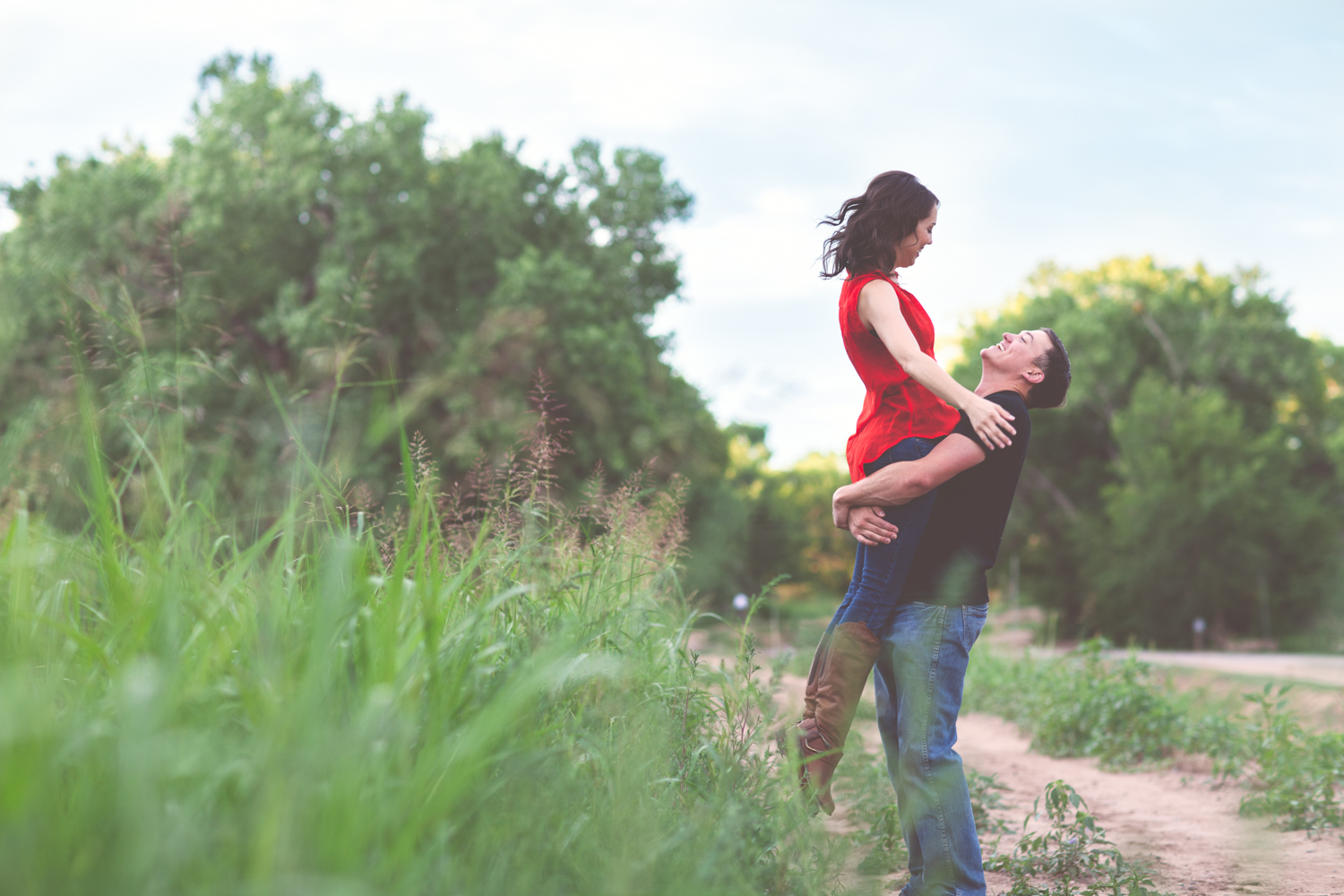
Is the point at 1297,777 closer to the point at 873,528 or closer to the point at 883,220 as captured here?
the point at 873,528

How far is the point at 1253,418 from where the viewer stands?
29109 millimetres

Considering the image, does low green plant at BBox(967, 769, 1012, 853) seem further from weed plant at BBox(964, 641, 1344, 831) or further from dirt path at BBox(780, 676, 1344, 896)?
weed plant at BBox(964, 641, 1344, 831)

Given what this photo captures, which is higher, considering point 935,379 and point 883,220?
point 883,220

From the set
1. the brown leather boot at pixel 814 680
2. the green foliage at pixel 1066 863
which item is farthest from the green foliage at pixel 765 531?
Result: the brown leather boot at pixel 814 680

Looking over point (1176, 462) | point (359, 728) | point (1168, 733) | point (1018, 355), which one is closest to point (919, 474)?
point (1018, 355)

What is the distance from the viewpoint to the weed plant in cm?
410

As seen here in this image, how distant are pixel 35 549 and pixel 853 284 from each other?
7.00 feet

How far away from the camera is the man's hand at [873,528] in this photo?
261cm

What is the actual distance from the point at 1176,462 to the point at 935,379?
23977mm

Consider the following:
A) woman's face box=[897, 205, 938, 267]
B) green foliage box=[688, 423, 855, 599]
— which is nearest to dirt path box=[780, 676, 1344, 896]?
woman's face box=[897, 205, 938, 267]

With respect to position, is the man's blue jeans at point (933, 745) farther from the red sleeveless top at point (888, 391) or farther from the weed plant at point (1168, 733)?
the weed plant at point (1168, 733)

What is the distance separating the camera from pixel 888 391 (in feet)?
9.00

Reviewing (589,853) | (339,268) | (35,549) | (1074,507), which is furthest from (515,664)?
(1074,507)

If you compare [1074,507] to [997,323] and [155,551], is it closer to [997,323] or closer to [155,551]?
[997,323]
